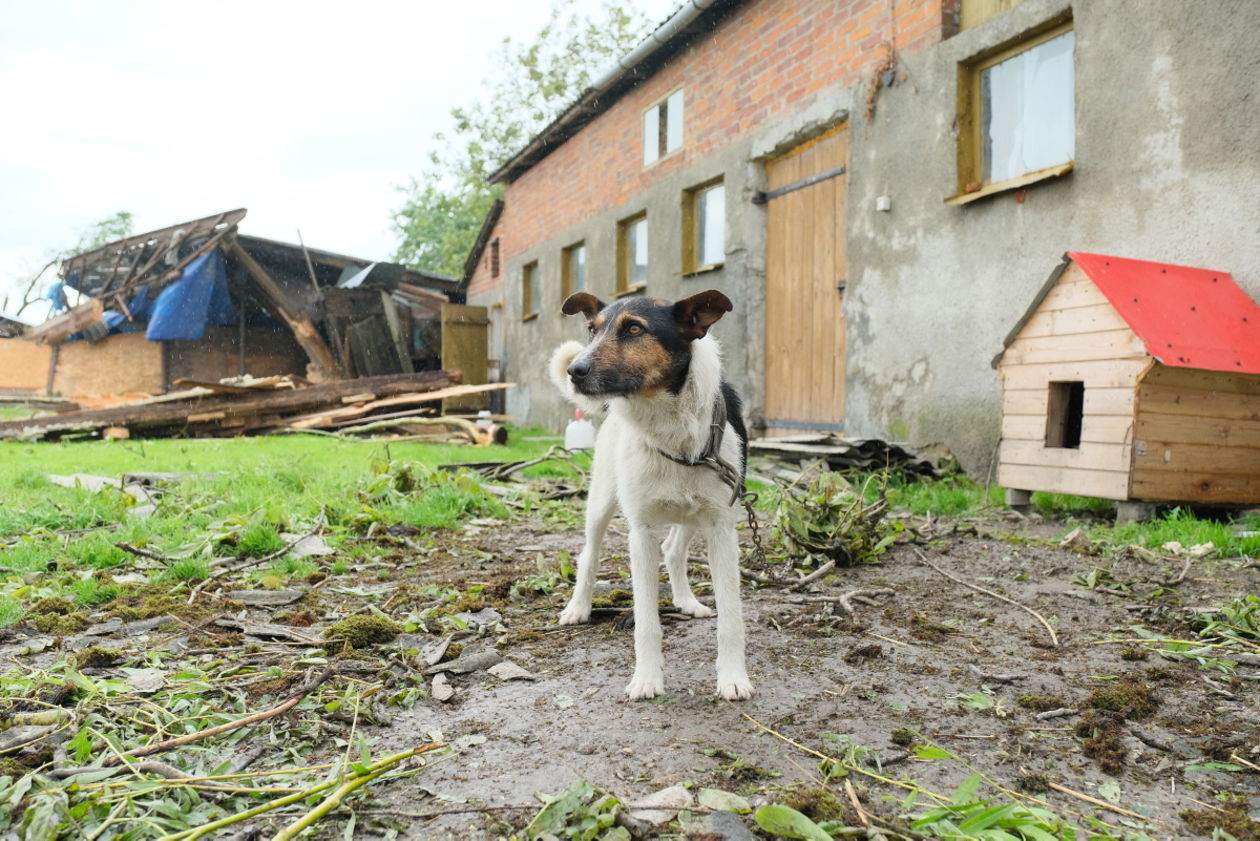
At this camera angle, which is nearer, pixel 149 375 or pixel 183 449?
pixel 183 449

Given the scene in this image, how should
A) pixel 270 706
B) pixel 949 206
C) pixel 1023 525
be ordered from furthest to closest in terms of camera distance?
pixel 949 206
pixel 1023 525
pixel 270 706

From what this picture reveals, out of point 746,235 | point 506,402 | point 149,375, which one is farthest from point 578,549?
point 149,375

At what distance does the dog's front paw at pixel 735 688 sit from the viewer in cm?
253

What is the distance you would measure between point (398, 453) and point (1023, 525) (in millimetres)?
6814

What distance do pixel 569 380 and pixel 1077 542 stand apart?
3429mm

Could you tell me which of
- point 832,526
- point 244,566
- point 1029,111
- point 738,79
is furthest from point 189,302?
point 832,526

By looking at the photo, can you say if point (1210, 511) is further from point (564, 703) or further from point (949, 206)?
point (564, 703)

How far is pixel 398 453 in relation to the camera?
31.2 ft

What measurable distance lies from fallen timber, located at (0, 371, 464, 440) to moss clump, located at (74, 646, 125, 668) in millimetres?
10571

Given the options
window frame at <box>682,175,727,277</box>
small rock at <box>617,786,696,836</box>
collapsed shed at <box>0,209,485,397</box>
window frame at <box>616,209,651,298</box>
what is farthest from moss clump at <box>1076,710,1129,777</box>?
collapsed shed at <box>0,209,485,397</box>

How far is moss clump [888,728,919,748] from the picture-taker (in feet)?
7.22

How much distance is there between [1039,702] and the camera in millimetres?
2477

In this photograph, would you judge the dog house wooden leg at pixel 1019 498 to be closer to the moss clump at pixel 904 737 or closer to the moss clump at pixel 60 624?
the moss clump at pixel 904 737

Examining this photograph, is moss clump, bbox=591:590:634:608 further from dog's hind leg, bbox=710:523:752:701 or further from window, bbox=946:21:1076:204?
window, bbox=946:21:1076:204
